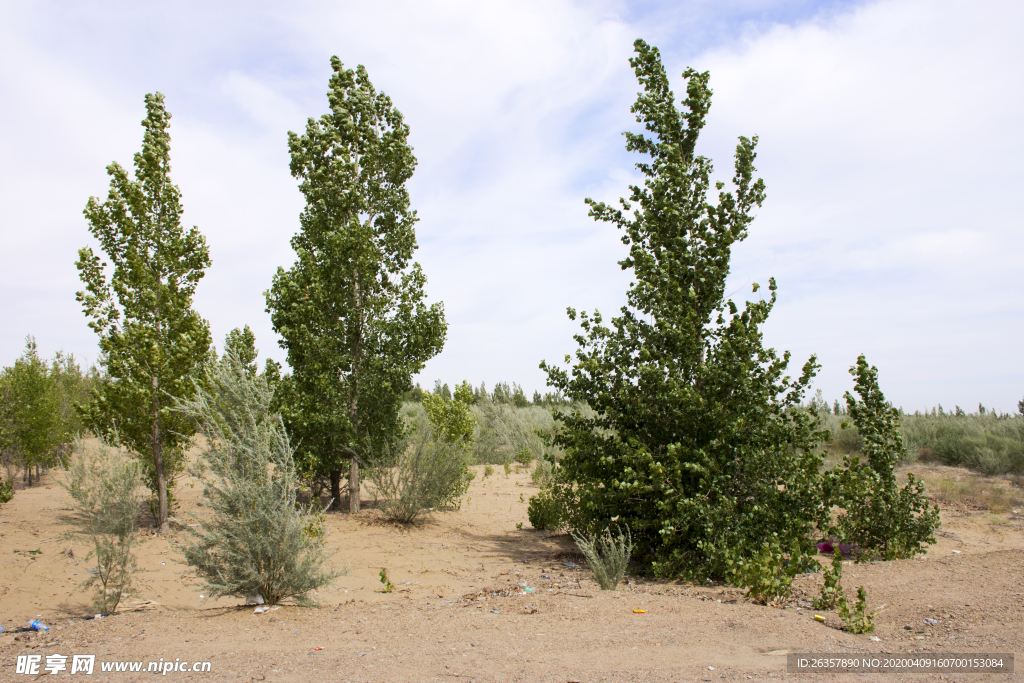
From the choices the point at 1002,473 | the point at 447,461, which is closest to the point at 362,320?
the point at 447,461

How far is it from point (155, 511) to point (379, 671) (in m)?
8.53

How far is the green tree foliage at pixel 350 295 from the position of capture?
10914 mm

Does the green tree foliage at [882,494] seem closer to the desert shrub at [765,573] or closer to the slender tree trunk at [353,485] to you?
the desert shrub at [765,573]

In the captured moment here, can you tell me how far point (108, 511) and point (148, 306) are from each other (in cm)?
494

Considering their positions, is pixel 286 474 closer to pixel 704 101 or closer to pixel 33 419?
pixel 704 101

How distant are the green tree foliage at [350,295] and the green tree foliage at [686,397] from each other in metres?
4.24

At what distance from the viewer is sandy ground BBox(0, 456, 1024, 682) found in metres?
4.11

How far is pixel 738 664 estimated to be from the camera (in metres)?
4.12
